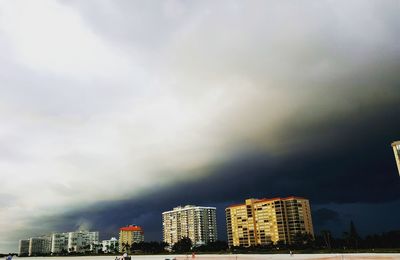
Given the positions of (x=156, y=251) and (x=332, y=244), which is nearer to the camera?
(x=332, y=244)

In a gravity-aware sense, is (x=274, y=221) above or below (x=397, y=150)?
below

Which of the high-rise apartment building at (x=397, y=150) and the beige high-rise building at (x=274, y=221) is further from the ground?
the high-rise apartment building at (x=397, y=150)

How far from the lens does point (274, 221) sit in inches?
7239

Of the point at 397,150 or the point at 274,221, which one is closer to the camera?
the point at 397,150

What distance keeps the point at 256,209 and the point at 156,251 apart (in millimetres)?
57518

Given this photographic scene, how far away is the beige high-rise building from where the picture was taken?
182000 millimetres

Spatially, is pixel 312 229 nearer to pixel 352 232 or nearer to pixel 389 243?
pixel 352 232

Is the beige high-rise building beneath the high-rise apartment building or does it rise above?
beneath

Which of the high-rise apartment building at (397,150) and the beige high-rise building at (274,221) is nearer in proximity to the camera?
the high-rise apartment building at (397,150)

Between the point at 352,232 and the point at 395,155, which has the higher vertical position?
the point at 395,155

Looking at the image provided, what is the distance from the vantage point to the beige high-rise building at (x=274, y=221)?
182 m

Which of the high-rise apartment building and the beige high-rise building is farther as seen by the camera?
the beige high-rise building

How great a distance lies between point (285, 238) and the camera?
17950 cm

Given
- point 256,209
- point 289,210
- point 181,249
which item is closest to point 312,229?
point 289,210
